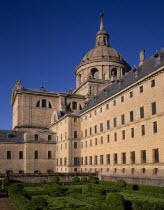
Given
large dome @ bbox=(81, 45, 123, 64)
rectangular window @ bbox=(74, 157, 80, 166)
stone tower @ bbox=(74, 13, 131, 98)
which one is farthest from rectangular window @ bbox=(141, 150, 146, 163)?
large dome @ bbox=(81, 45, 123, 64)

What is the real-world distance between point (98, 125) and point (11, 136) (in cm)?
2168

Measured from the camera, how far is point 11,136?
60.5 metres

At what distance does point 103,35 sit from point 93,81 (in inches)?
872

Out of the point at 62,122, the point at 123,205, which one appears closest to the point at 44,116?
the point at 62,122

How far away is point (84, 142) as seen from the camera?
182ft

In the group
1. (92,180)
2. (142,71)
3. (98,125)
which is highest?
(142,71)

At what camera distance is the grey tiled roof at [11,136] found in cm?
5962

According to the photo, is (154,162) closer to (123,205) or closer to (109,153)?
(109,153)

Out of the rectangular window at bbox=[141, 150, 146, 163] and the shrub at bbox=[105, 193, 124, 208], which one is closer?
the shrub at bbox=[105, 193, 124, 208]

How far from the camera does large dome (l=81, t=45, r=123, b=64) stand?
79938 mm

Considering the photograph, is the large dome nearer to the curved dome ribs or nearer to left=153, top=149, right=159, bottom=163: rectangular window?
the curved dome ribs

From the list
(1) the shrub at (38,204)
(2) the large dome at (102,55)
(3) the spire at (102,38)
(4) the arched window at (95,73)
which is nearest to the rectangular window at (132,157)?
(1) the shrub at (38,204)

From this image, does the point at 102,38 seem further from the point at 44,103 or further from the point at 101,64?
the point at 44,103

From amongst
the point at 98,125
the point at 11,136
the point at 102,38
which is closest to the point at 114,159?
the point at 98,125
